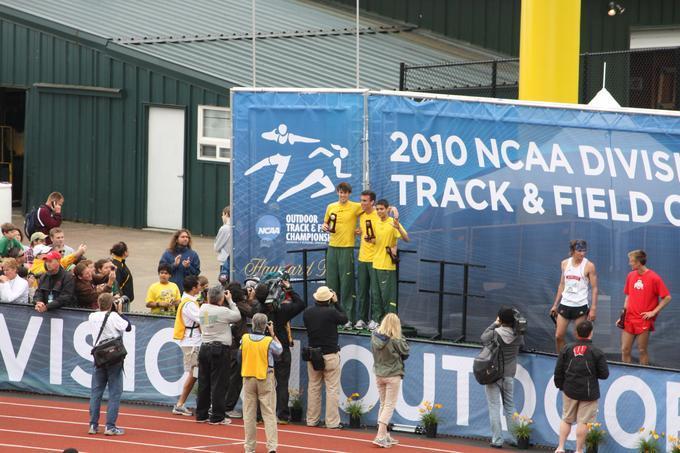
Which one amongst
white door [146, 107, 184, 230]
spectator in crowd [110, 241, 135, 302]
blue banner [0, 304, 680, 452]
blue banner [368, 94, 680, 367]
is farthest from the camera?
white door [146, 107, 184, 230]

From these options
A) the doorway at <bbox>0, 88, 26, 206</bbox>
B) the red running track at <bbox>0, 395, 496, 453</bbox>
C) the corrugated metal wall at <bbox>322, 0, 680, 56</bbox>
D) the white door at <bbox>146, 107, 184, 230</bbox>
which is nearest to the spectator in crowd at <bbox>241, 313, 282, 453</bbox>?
the red running track at <bbox>0, 395, 496, 453</bbox>

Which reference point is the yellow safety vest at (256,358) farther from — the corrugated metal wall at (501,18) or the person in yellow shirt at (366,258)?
the corrugated metal wall at (501,18)

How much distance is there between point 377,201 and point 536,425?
372cm

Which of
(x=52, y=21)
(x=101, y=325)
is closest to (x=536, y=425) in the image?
(x=101, y=325)

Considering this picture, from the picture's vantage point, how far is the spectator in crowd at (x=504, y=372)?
15578 mm

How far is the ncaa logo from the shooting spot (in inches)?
→ 752

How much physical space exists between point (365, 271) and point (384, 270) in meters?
0.37

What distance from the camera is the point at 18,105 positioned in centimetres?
3266


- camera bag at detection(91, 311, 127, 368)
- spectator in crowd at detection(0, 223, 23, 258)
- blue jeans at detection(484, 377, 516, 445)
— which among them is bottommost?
blue jeans at detection(484, 377, 516, 445)

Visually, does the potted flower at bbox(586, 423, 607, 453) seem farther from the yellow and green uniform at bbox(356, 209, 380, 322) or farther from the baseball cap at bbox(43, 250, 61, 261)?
the baseball cap at bbox(43, 250, 61, 261)

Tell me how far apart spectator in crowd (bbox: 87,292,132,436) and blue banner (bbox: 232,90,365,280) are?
11.7 feet

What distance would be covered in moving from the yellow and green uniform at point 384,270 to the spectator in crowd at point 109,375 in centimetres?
353

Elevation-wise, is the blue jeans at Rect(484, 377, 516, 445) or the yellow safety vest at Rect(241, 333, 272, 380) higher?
the yellow safety vest at Rect(241, 333, 272, 380)

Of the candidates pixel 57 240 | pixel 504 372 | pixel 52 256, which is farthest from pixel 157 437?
pixel 57 240
